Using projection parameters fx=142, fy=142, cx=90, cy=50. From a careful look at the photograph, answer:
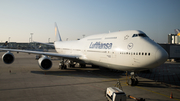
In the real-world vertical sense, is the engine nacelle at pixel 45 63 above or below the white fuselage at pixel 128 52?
below

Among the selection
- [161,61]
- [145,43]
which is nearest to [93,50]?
[145,43]

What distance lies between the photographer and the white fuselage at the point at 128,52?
10805mm

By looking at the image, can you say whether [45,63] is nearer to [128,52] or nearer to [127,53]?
[127,53]

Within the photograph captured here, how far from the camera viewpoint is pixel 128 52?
12.0 meters

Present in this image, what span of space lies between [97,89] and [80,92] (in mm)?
1581

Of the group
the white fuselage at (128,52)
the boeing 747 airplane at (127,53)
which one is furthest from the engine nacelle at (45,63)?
the white fuselage at (128,52)

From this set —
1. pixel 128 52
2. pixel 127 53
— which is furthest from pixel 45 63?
pixel 128 52

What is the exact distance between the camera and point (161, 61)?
1055 centimetres

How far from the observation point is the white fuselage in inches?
425

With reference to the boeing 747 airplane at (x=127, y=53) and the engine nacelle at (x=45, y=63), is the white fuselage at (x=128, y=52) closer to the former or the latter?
the boeing 747 airplane at (x=127, y=53)

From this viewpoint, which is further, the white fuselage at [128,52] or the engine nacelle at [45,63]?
the engine nacelle at [45,63]

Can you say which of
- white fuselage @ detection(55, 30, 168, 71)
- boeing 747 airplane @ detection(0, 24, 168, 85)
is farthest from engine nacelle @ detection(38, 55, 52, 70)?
white fuselage @ detection(55, 30, 168, 71)

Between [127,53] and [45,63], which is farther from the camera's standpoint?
[45,63]

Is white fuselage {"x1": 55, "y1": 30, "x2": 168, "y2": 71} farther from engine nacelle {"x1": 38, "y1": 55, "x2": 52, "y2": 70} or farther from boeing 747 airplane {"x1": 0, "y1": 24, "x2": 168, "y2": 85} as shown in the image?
engine nacelle {"x1": 38, "y1": 55, "x2": 52, "y2": 70}
